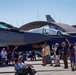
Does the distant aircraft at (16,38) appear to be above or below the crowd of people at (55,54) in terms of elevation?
above

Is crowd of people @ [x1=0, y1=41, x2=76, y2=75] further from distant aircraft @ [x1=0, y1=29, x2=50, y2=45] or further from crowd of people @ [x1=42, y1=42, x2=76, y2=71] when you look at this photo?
distant aircraft @ [x1=0, y1=29, x2=50, y2=45]

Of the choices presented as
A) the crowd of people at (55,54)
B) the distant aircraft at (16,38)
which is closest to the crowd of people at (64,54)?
the crowd of people at (55,54)

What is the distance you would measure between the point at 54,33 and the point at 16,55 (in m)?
5.39

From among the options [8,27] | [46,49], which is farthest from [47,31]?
[8,27]

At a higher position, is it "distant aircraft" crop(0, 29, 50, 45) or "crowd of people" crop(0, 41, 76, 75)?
"distant aircraft" crop(0, 29, 50, 45)

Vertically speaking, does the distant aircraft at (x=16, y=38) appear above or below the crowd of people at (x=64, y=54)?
above

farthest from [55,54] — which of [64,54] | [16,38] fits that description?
[16,38]

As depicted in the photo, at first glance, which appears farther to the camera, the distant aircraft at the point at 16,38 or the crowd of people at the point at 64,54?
the crowd of people at the point at 64,54

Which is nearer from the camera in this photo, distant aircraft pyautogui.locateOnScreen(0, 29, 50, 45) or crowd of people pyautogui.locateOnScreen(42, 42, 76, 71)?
distant aircraft pyautogui.locateOnScreen(0, 29, 50, 45)

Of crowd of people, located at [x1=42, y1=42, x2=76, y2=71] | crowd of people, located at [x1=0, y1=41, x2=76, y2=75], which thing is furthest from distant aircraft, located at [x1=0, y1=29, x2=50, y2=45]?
crowd of people, located at [x1=42, y1=42, x2=76, y2=71]

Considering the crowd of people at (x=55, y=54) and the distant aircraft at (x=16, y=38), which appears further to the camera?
the crowd of people at (x=55, y=54)

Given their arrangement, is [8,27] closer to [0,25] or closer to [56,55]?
[0,25]

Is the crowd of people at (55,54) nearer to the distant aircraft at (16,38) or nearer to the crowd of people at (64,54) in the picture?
the crowd of people at (64,54)

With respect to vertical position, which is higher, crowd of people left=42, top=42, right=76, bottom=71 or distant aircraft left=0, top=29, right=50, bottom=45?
distant aircraft left=0, top=29, right=50, bottom=45
